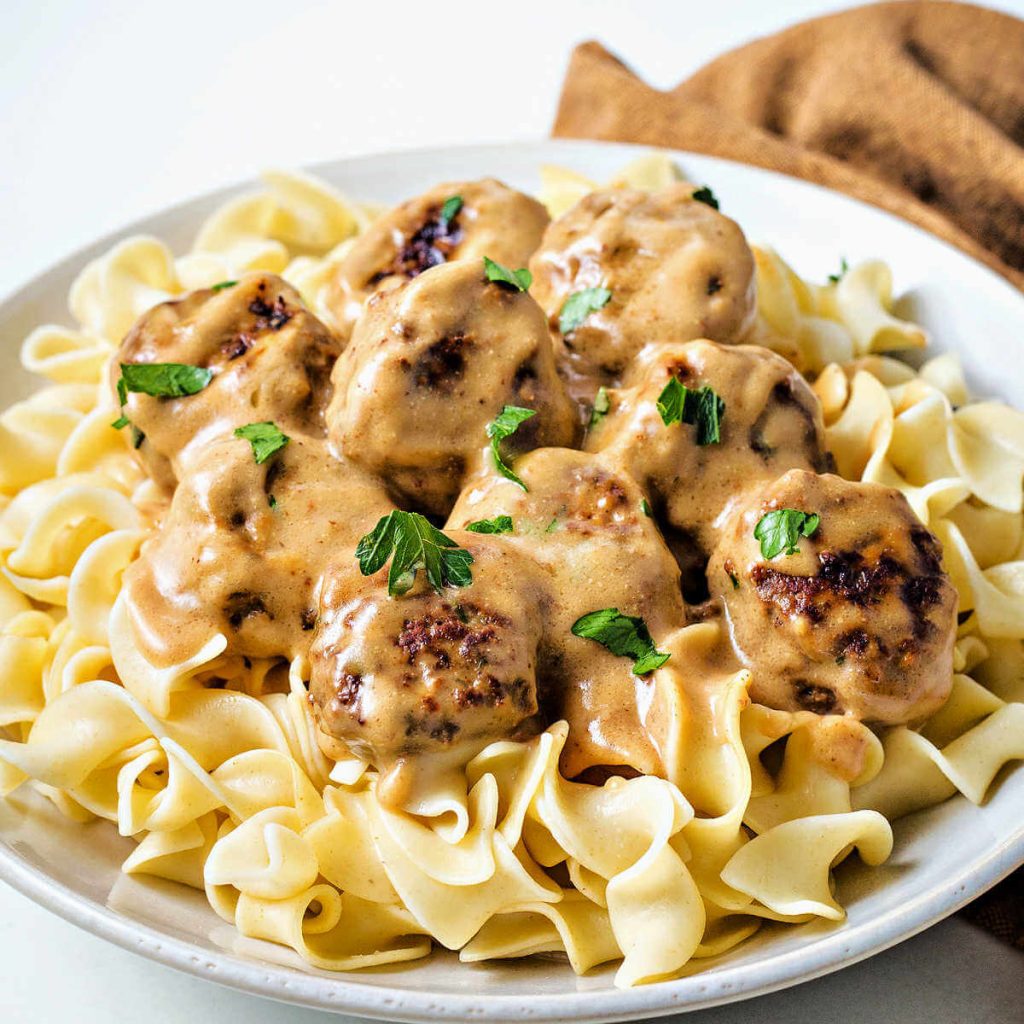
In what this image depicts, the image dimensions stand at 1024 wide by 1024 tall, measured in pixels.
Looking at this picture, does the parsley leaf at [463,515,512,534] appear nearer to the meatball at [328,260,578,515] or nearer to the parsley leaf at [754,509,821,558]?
the meatball at [328,260,578,515]

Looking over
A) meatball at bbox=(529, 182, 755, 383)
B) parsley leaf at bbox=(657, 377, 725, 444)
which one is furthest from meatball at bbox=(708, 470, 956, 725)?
meatball at bbox=(529, 182, 755, 383)

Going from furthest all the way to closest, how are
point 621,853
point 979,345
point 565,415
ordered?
point 979,345 → point 565,415 → point 621,853

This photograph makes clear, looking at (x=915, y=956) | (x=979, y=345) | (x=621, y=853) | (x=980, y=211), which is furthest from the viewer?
(x=980, y=211)

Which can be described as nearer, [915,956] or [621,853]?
[621,853]

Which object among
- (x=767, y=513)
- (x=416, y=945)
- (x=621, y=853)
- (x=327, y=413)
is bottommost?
(x=416, y=945)

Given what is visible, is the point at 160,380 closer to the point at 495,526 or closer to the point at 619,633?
the point at 495,526

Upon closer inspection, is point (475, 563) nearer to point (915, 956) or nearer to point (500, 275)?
point (500, 275)

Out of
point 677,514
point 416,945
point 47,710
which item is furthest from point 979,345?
point 47,710

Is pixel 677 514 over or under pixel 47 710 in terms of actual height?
over
